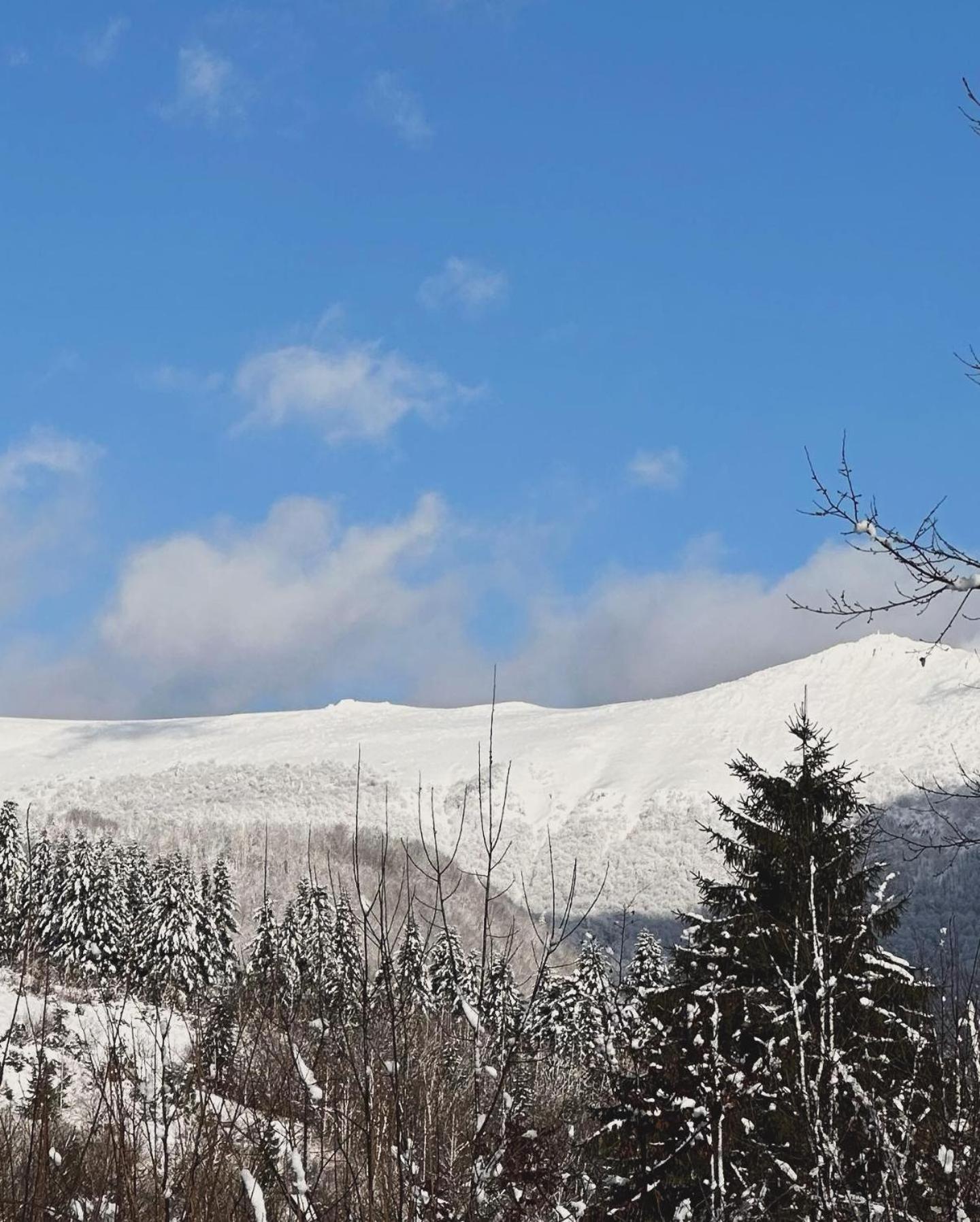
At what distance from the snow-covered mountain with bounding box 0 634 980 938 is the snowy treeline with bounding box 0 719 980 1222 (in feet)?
345

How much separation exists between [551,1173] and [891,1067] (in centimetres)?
599

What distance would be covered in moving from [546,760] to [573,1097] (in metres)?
155

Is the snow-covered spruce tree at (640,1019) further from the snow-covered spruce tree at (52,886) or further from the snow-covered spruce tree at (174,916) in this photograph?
the snow-covered spruce tree at (52,886)

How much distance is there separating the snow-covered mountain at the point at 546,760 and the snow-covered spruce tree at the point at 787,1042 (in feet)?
341

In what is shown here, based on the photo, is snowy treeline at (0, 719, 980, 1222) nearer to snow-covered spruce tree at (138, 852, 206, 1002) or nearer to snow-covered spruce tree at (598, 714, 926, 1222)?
snow-covered spruce tree at (598, 714, 926, 1222)

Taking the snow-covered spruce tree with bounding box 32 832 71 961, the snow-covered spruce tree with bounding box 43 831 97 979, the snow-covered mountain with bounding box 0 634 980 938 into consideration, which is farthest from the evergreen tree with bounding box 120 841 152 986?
the snow-covered mountain with bounding box 0 634 980 938

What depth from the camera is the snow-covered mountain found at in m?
136

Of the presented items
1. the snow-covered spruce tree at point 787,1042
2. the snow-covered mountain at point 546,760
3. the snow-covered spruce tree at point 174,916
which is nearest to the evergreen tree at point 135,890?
the snow-covered spruce tree at point 174,916

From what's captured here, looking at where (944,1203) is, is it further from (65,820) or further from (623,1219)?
(65,820)

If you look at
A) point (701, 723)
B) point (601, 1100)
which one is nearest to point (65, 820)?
point (701, 723)

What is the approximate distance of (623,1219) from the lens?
805 cm

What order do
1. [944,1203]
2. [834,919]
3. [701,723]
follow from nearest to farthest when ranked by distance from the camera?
1. [944,1203]
2. [834,919]
3. [701,723]

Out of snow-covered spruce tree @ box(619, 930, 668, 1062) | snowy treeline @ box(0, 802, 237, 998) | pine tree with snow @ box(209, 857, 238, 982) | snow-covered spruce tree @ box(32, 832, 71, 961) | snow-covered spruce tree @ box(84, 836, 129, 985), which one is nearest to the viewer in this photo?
snow-covered spruce tree @ box(619, 930, 668, 1062)

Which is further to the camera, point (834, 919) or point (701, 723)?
point (701, 723)
